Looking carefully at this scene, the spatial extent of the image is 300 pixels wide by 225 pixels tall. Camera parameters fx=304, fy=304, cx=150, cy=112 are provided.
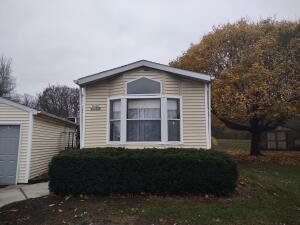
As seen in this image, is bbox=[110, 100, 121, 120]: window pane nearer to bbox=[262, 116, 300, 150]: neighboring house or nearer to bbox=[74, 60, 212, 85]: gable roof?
bbox=[74, 60, 212, 85]: gable roof

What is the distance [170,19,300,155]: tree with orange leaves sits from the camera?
17.9 metres

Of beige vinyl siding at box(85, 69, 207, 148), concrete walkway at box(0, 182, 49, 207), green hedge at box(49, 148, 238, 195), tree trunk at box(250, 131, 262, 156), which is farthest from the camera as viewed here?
tree trunk at box(250, 131, 262, 156)

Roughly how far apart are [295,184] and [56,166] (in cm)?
829

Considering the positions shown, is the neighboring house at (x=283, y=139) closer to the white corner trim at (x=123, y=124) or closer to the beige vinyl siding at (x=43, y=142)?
the beige vinyl siding at (x=43, y=142)

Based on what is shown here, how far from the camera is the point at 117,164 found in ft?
28.5

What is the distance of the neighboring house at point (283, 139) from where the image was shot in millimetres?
27828

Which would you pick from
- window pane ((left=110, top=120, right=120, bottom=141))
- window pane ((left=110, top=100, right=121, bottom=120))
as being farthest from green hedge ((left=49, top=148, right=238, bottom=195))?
A: window pane ((left=110, top=100, right=121, bottom=120))

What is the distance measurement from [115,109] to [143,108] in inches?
43.8

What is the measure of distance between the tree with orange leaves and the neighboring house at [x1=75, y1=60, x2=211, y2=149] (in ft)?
24.3

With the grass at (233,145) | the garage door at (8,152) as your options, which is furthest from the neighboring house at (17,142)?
the grass at (233,145)

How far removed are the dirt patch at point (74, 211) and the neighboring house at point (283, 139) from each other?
2271cm

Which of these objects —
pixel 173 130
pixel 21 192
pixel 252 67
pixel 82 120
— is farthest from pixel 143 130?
pixel 252 67

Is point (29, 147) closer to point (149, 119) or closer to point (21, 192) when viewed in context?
point (21, 192)

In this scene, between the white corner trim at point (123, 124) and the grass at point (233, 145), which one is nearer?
the white corner trim at point (123, 124)
